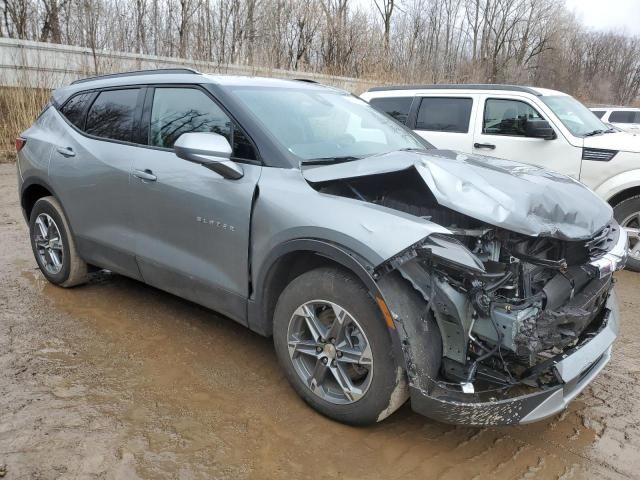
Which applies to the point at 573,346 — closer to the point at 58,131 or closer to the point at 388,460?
the point at 388,460

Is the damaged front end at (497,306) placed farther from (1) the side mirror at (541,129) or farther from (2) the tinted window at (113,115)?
(1) the side mirror at (541,129)

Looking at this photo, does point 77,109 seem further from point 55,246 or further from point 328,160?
A: point 328,160

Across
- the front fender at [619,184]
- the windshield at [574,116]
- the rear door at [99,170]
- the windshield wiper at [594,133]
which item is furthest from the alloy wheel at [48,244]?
the windshield wiper at [594,133]

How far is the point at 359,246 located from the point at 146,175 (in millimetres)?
1779

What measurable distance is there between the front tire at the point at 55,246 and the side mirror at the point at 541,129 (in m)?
5.23

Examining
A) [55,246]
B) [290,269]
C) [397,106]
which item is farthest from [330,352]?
[397,106]

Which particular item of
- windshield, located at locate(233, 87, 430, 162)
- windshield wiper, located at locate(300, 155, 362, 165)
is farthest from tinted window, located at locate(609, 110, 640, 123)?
windshield wiper, located at locate(300, 155, 362, 165)

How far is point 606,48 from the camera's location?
162 feet

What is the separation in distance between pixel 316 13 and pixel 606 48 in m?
39.1

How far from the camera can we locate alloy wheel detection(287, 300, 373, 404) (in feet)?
8.59

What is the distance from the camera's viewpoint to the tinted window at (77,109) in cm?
435

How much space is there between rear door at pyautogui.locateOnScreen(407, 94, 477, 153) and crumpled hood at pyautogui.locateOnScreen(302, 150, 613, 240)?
4.08 metres

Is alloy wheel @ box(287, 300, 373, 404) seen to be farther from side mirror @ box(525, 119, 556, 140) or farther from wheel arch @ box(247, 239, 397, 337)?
side mirror @ box(525, 119, 556, 140)

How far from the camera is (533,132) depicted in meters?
6.43
